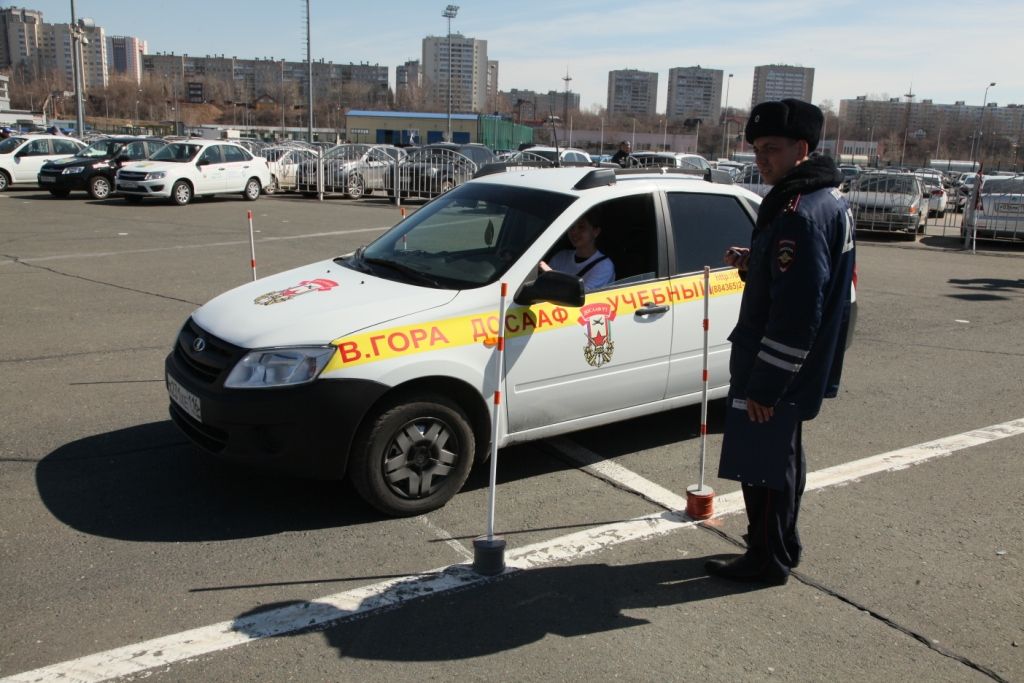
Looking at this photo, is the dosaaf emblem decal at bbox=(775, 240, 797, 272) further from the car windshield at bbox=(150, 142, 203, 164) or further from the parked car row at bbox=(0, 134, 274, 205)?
the car windshield at bbox=(150, 142, 203, 164)

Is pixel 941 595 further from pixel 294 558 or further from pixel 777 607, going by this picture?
pixel 294 558

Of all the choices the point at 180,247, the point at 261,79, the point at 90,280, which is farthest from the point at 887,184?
the point at 261,79

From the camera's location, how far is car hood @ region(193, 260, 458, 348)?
4.32m

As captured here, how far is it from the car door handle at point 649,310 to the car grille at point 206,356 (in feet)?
7.67

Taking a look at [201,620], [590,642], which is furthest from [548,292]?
[201,620]

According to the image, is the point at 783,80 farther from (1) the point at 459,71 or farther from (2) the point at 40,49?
(2) the point at 40,49

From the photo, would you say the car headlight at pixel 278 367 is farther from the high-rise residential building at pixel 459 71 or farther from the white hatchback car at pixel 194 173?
the high-rise residential building at pixel 459 71

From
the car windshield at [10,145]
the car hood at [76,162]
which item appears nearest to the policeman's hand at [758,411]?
the car hood at [76,162]

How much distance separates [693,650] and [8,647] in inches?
105

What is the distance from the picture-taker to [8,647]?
330cm

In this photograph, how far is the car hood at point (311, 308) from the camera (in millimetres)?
4320

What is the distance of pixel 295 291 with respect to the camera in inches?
194

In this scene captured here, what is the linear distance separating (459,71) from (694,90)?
147 ft

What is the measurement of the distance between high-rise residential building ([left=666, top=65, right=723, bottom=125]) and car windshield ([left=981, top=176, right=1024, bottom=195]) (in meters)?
142
